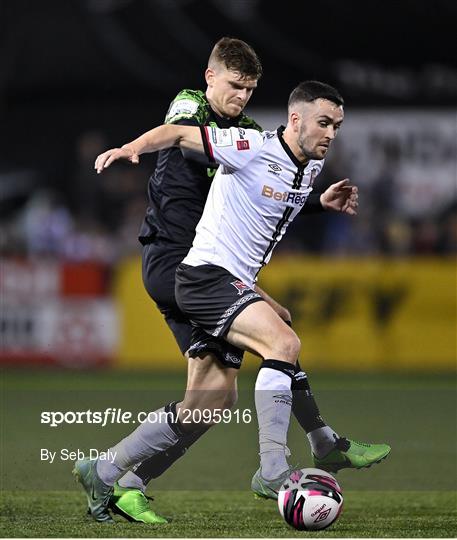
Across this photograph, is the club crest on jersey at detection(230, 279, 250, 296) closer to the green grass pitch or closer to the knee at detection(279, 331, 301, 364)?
the knee at detection(279, 331, 301, 364)

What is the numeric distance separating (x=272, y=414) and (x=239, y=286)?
654 mm

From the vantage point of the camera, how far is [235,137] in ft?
19.7

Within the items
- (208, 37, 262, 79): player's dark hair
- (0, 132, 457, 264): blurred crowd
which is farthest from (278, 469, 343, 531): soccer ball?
(0, 132, 457, 264): blurred crowd

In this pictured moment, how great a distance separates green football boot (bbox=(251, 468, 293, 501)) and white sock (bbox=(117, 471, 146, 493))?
0.87 metres

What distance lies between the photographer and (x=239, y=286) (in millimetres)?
6062

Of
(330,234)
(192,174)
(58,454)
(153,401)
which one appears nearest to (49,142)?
(330,234)

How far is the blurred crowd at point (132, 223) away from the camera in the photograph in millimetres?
15125

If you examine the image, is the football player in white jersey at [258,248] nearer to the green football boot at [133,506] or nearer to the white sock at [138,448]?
the white sock at [138,448]

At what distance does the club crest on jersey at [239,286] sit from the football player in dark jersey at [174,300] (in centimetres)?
32

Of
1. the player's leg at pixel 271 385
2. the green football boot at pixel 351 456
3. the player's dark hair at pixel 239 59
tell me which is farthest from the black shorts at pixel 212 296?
the player's dark hair at pixel 239 59

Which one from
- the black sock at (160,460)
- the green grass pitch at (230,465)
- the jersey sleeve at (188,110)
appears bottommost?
the green grass pitch at (230,465)

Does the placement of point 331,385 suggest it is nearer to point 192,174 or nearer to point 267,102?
point 267,102

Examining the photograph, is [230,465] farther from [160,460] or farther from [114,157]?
[114,157]

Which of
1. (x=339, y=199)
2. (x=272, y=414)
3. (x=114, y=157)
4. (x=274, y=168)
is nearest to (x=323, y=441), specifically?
(x=272, y=414)
